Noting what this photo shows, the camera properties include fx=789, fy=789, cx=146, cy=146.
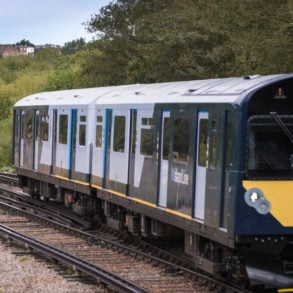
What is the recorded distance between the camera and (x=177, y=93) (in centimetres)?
1216

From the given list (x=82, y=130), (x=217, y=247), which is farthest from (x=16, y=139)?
(x=217, y=247)

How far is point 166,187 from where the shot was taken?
1202 centimetres

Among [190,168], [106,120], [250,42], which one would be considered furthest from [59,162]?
[190,168]

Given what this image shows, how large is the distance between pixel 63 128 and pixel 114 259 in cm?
596

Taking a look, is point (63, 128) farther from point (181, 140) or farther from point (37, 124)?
point (181, 140)

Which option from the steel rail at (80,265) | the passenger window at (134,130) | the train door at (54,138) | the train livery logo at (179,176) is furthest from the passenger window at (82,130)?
the train livery logo at (179,176)

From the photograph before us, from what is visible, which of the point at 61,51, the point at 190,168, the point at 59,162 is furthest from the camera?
the point at 61,51

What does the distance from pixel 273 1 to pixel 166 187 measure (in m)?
8.97

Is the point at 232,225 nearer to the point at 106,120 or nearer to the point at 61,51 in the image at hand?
the point at 106,120

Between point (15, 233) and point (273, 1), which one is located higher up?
point (273, 1)

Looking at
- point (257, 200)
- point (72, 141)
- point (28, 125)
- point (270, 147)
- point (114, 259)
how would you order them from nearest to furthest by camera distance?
1. point (257, 200)
2. point (270, 147)
3. point (114, 259)
4. point (72, 141)
5. point (28, 125)

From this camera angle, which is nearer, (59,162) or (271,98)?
(271,98)

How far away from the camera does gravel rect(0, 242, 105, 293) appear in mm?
10711

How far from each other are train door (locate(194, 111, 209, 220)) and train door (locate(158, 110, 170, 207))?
51.1 inches
